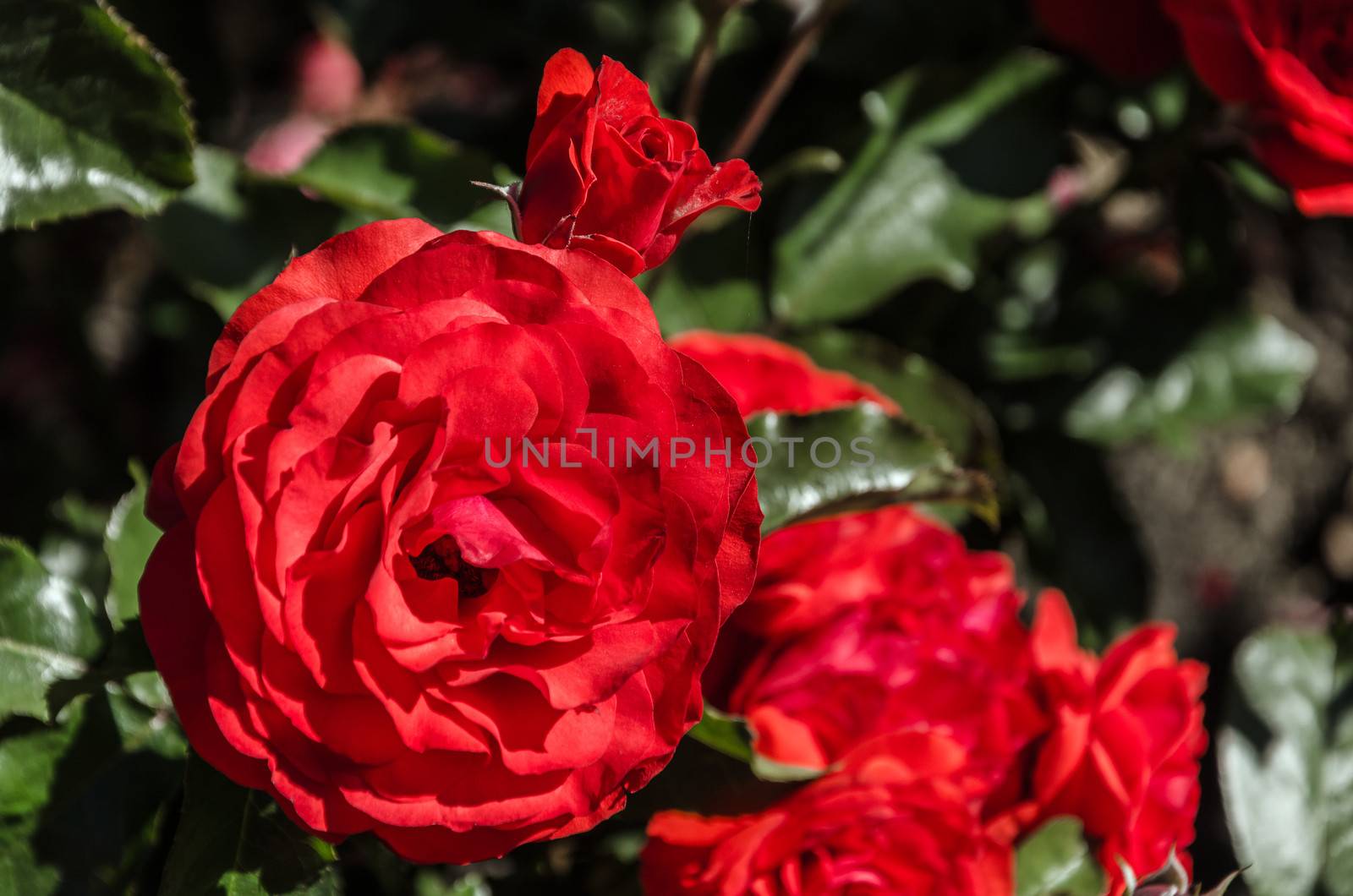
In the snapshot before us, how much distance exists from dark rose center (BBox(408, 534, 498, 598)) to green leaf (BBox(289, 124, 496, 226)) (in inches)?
11.6

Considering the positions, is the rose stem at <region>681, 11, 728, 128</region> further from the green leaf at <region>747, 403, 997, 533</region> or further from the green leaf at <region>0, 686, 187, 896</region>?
the green leaf at <region>0, 686, 187, 896</region>

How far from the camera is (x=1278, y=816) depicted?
3.09ft

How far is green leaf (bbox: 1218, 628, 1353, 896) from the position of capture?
930 millimetres

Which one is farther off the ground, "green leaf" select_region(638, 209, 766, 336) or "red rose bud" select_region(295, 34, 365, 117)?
"green leaf" select_region(638, 209, 766, 336)

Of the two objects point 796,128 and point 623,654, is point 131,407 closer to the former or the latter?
point 796,128

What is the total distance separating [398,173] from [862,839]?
0.56m

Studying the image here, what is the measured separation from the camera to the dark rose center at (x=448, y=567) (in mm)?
573

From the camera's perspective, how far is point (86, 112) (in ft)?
2.10

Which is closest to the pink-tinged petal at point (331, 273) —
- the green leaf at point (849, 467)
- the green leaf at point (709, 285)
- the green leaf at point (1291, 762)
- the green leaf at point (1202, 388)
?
the green leaf at point (849, 467)

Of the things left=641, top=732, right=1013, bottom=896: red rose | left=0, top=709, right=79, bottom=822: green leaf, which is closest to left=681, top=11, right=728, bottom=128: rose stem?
left=641, top=732, right=1013, bottom=896: red rose

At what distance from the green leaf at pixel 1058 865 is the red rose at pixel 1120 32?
26.4 inches

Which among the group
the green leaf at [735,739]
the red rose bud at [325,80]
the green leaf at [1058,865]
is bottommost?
the red rose bud at [325,80]

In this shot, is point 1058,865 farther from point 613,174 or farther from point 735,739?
point 613,174

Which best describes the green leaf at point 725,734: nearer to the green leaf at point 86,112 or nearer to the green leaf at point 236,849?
the green leaf at point 236,849
